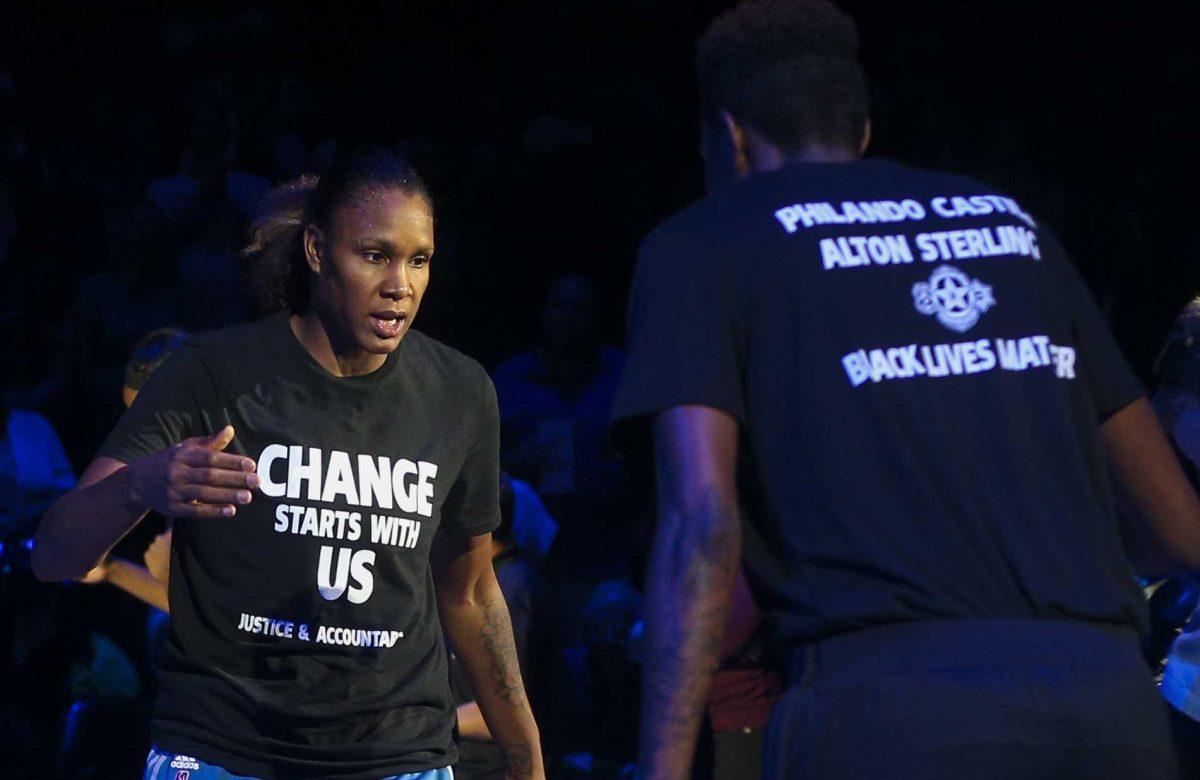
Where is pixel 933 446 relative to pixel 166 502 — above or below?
below

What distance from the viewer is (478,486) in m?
3.60

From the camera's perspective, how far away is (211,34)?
28.0 feet

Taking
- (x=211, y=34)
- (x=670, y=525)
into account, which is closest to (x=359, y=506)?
(x=670, y=525)

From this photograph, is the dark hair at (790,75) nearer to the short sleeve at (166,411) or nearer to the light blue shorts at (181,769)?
the short sleeve at (166,411)

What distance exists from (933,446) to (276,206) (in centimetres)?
196

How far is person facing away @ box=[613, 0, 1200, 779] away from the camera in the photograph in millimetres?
2156

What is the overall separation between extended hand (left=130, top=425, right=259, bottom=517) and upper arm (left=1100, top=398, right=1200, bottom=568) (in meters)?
1.45

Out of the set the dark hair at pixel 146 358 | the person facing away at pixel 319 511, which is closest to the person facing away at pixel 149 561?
→ the dark hair at pixel 146 358

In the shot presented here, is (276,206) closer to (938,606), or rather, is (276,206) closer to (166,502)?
(166,502)

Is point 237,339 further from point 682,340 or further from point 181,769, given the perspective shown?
point 682,340

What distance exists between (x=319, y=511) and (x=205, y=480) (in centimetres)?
43

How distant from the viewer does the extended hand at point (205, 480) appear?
2.86m

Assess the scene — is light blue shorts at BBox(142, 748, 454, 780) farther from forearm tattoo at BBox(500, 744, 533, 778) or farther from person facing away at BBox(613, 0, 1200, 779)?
person facing away at BBox(613, 0, 1200, 779)

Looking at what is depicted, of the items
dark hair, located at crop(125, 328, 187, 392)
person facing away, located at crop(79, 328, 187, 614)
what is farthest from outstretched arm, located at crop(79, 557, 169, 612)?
dark hair, located at crop(125, 328, 187, 392)
